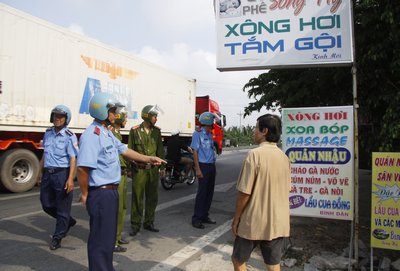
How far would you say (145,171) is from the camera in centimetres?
543

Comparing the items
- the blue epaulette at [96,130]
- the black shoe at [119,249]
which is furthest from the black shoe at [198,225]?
the blue epaulette at [96,130]

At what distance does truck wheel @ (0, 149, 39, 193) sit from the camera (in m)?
8.42

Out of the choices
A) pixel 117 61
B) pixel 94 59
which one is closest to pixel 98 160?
pixel 94 59

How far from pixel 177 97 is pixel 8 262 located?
11594 mm

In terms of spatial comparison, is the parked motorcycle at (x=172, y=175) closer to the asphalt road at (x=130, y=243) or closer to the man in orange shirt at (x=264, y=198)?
the asphalt road at (x=130, y=243)

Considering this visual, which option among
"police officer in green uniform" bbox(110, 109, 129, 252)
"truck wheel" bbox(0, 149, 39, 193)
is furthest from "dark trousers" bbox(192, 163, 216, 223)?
"truck wheel" bbox(0, 149, 39, 193)

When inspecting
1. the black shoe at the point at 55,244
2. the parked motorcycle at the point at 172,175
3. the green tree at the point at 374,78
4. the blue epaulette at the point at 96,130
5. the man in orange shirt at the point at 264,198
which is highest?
the green tree at the point at 374,78

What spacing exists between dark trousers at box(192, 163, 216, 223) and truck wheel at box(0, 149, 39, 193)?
509 centimetres

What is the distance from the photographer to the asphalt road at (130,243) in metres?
4.20

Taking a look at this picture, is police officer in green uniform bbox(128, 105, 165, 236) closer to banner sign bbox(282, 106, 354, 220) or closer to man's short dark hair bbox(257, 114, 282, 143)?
banner sign bbox(282, 106, 354, 220)

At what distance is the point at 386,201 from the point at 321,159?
856 mm

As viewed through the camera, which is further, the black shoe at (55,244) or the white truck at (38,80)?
the white truck at (38,80)

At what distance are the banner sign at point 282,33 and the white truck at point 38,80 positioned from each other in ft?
19.3

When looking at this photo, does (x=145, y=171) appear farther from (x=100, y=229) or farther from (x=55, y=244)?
(x=100, y=229)
